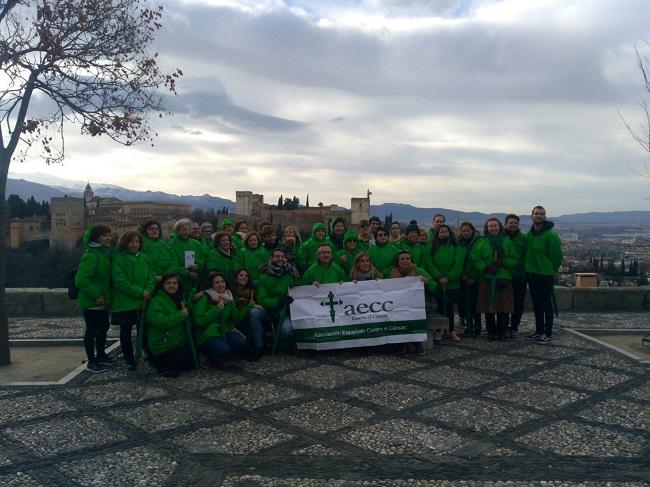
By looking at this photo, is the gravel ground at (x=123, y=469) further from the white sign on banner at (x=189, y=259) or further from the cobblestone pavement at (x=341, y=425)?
the white sign on banner at (x=189, y=259)

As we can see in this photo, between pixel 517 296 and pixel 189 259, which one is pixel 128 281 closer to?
pixel 189 259

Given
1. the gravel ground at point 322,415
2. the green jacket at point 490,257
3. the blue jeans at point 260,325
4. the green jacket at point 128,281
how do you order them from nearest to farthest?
1. the gravel ground at point 322,415
2. the green jacket at point 128,281
3. the blue jeans at point 260,325
4. the green jacket at point 490,257

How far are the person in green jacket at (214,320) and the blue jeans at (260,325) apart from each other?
→ 0.84ft

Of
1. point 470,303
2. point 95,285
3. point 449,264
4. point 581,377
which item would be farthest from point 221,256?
point 581,377

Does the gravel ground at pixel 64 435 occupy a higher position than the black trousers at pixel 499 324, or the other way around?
the black trousers at pixel 499 324

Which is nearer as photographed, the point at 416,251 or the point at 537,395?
the point at 537,395

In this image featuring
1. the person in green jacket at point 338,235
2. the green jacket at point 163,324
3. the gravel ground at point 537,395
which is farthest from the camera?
the person in green jacket at point 338,235

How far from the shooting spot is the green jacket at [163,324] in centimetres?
687

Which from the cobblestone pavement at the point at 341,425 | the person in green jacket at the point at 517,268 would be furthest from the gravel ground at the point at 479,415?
the person in green jacket at the point at 517,268

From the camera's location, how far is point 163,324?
6.86m

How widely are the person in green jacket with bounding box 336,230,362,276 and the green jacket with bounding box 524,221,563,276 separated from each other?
9.00ft

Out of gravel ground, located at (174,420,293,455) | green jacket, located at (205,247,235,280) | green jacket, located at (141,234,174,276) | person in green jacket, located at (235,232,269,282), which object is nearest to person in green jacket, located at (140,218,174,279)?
green jacket, located at (141,234,174,276)

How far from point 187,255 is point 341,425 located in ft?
13.7

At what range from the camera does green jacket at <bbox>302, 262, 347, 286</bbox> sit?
8250mm
